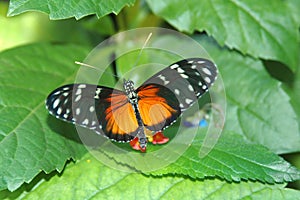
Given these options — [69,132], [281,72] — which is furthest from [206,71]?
[281,72]

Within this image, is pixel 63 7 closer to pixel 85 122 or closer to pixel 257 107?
pixel 85 122

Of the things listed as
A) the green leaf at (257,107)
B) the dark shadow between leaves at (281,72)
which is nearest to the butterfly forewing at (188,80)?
the green leaf at (257,107)

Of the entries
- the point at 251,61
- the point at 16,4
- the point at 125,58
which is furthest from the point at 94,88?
the point at 251,61

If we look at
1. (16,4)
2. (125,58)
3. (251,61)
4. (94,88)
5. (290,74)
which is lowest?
(290,74)

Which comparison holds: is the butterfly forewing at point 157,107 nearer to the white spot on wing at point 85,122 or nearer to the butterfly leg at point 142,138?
the butterfly leg at point 142,138

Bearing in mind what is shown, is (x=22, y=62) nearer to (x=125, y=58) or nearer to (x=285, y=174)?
(x=125, y=58)

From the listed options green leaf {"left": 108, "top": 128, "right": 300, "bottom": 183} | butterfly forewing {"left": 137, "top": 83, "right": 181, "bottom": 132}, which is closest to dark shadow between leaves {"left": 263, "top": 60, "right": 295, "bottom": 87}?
green leaf {"left": 108, "top": 128, "right": 300, "bottom": 183}

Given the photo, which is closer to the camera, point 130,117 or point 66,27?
point 130,117
